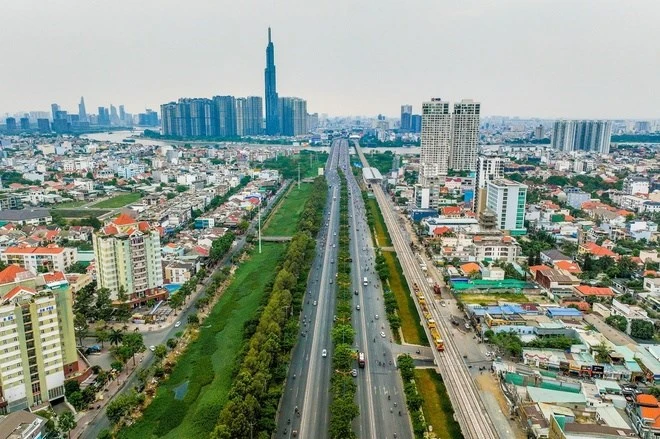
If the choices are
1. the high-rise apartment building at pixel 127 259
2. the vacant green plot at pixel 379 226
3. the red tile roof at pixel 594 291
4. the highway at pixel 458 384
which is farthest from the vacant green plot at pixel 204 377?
the red tile roof at pixel 594 291

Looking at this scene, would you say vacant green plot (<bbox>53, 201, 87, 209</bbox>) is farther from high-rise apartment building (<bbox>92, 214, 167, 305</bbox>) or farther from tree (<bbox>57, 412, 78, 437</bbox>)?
tree (<bbox>57, 412, 78, 437</bbox>)

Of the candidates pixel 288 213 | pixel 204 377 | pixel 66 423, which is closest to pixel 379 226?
pixel 288 213

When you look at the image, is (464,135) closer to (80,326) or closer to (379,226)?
(379,226)

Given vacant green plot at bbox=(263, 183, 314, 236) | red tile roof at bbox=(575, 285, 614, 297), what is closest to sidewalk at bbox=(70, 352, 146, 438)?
vacant green plot at bbox=(263, 183, 314, 236)

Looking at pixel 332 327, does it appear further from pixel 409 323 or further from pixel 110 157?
pixel 110 157

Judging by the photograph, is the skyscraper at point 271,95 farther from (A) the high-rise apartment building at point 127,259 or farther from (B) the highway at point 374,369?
(A) the high-rise apartment building at point 127,259
